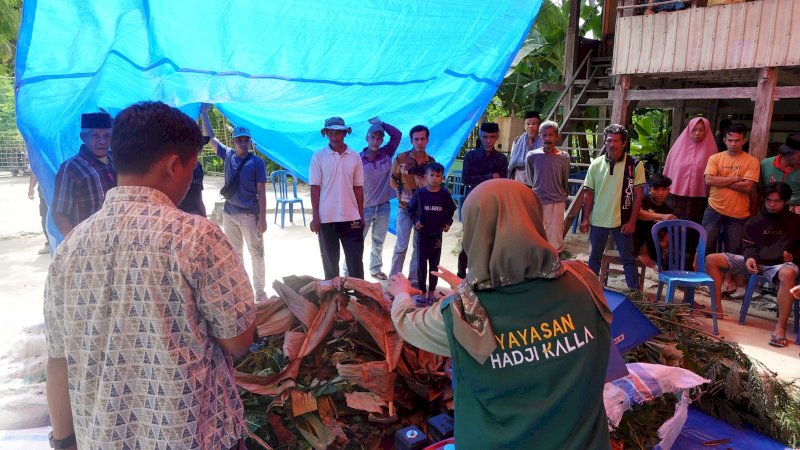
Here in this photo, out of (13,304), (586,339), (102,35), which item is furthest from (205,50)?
(13,304)

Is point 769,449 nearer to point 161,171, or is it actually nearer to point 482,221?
point 482,221

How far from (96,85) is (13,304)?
324 cm

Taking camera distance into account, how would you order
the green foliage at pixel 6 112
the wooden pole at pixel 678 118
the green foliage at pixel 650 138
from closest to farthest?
the wooden pole at pixel 678 118
the green foliage at pixel 650 138
the green foliage at pixel 6 112

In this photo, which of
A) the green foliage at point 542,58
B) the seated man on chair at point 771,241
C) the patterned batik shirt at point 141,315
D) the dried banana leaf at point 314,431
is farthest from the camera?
the green foliage at point 542,58

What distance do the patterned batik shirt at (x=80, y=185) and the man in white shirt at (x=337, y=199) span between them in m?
1.73

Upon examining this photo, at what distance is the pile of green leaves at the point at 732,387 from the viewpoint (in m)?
2.90

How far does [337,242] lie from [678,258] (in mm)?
3338

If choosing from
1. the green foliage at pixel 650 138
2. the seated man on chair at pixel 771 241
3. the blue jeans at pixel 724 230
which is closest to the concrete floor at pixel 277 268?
the seated man on chair at pixel 771 241

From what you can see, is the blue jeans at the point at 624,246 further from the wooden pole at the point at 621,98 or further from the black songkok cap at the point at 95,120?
the black songkok cap at the point at 95,120

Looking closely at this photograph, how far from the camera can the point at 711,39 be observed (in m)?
6.32

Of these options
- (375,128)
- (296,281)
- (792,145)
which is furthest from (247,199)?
(792,145)

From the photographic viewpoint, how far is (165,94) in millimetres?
2932

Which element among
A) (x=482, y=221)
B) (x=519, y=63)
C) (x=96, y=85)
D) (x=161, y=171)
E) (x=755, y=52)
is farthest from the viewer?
(x=519, y=63)

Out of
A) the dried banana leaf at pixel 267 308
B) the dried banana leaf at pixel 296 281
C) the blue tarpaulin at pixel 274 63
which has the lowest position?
the dried banana leaf at pixel 267 308
